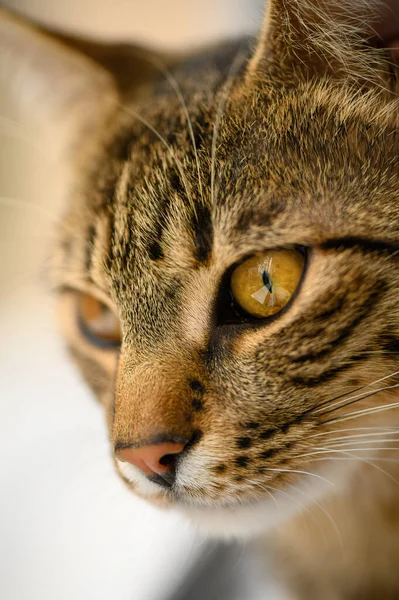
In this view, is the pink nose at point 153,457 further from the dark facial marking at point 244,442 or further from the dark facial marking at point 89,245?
the dark facial marking at point 89,245

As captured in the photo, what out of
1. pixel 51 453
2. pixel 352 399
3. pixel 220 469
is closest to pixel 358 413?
pixel 352 399

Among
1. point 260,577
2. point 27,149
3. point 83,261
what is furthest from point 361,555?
point 27,149

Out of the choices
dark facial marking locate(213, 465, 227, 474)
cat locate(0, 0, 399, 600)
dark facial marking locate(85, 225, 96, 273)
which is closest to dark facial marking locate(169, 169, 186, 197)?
cat locate(0, 0, 399, 600)

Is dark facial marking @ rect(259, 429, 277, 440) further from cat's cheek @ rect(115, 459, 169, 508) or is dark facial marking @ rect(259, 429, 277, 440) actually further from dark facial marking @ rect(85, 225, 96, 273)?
dark facial marking @ rect(85, 225, 96, 273)

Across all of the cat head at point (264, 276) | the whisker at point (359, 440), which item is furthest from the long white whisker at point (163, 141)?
the whisker at point (359, 440)

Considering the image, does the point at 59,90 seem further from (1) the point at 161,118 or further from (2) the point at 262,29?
(2) the point at 262,29
